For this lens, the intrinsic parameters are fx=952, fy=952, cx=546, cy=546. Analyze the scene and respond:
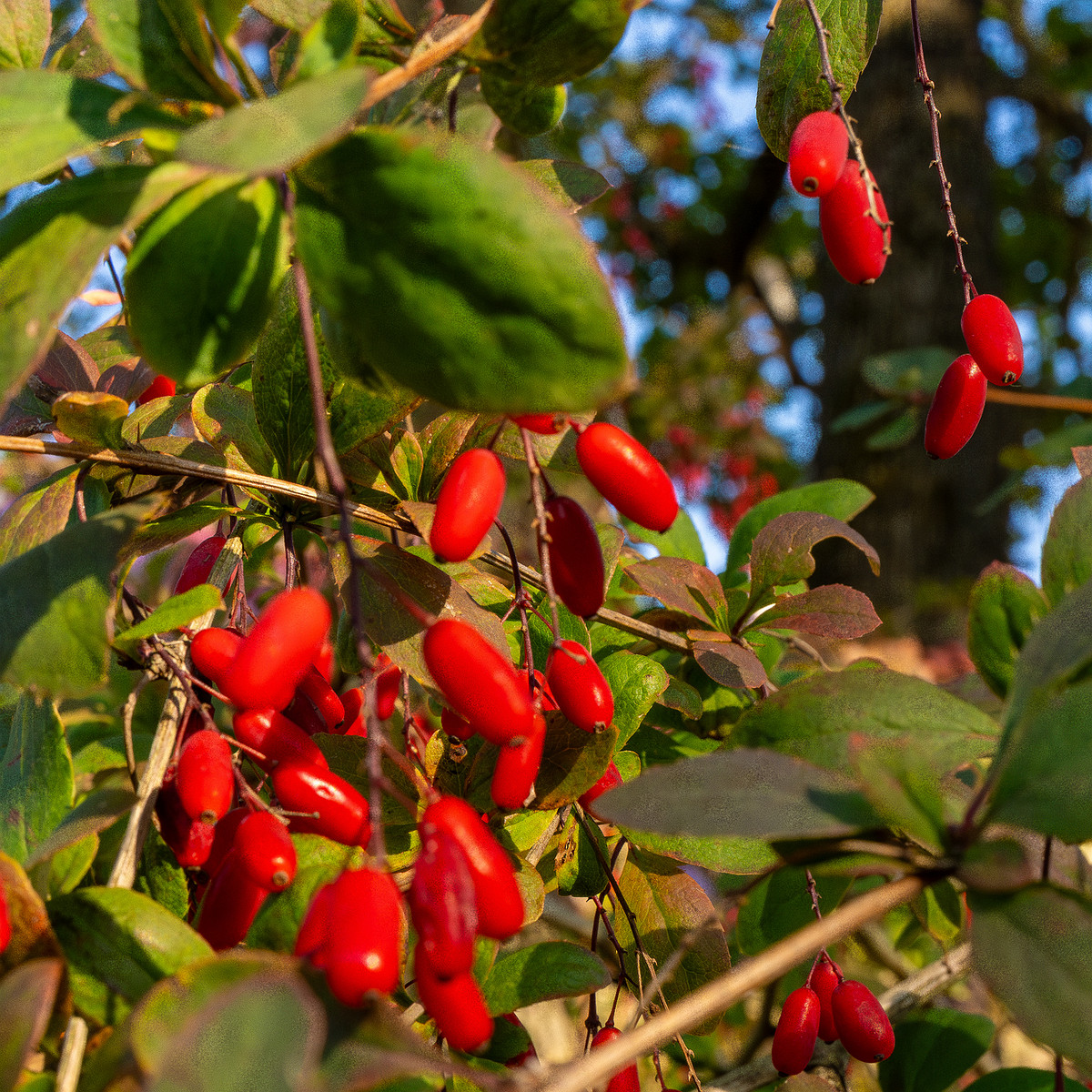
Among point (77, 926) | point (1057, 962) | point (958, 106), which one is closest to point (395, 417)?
point (77, 926)

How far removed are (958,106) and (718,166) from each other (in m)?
2.01

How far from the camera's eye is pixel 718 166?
19.6ft

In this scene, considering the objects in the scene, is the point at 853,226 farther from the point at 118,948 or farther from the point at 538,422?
the point at 118,948

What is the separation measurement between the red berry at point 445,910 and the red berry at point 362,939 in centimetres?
2

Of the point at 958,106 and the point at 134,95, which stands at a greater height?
the point at 134,95

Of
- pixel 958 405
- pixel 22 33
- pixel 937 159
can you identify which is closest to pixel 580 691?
pixel 958 405

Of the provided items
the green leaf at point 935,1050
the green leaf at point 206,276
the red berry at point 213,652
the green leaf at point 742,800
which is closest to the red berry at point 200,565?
the red berry at point 213,652

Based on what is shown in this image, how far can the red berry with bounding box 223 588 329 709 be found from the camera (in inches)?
19.6

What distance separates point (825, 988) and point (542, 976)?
0.93 feet

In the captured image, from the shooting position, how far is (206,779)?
576 mm

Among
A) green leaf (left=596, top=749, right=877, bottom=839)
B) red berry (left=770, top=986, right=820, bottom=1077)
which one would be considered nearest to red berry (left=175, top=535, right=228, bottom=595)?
green leaf (left=596, top=749, right=877, bottom=839)

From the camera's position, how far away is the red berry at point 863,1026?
0.69 meters

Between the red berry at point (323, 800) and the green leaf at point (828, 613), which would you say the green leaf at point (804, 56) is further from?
the red berry at point (323, 800)

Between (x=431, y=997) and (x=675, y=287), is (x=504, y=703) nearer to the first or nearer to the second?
(x=431, y=997)
